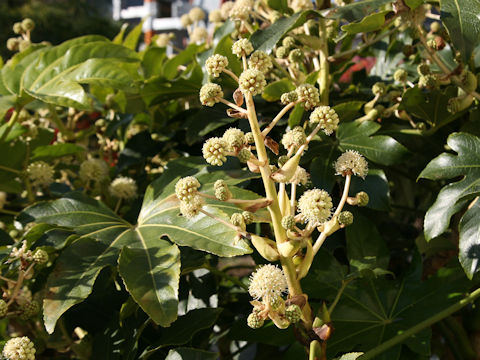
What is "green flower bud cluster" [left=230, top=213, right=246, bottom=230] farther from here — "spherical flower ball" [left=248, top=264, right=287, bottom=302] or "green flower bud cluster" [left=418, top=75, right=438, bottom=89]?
"green flower bud cluster" [left=418, top=75, right=438, bottom=89]

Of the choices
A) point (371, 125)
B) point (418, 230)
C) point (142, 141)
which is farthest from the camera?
point (418, 230)

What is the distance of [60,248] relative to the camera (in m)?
0.72

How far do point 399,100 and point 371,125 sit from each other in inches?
3.5

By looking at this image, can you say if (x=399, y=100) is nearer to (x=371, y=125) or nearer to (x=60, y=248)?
(x=371, y=125)

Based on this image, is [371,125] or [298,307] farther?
[371,125]

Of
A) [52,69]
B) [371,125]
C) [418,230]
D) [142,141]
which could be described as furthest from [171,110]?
[418,230]

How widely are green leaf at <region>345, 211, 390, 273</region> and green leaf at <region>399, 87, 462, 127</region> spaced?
0.60ft

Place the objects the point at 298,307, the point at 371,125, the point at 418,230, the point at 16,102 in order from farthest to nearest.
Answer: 1. the point at 418,230
2. the point at 16,102
3. the point at 371,125
4. the point at 298,307

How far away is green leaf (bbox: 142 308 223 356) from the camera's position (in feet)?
2.46

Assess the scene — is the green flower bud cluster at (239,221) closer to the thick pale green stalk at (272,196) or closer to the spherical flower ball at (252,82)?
the thick pale green stalk at (272,196)

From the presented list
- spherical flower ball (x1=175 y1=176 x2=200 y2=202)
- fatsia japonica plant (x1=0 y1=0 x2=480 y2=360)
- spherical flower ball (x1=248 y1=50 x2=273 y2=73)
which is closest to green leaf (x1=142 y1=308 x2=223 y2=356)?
fatsia japonica plant (x1=0 y1=0 x2=480 y2=360)

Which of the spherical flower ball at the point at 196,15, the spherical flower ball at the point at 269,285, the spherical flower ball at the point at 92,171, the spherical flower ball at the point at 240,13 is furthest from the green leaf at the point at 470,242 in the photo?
the spherical flower ball at the point at 196,15

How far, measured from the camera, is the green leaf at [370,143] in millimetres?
797

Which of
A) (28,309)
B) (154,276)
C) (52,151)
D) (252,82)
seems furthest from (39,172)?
(252,82)
